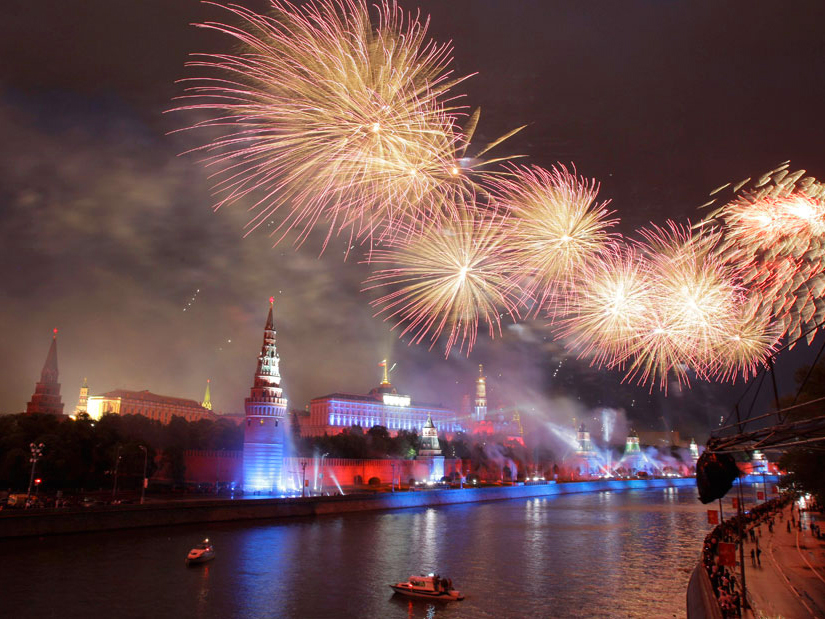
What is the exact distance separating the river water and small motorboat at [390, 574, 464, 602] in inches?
11.0

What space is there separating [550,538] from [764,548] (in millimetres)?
9111

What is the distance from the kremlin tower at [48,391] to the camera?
75688mm

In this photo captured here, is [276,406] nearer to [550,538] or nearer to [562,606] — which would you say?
[550,538]

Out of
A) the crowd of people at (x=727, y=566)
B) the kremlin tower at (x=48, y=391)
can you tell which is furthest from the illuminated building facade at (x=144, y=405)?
the crowd of people at (x=727, y=566)

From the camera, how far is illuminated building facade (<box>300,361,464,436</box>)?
302 ft

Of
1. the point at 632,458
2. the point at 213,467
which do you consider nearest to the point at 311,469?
the point at 213,467

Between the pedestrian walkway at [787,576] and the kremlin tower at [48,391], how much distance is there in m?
74.7

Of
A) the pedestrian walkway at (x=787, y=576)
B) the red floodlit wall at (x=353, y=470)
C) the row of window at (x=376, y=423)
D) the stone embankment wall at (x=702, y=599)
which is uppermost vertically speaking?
the row of window at (x=376, y=423)

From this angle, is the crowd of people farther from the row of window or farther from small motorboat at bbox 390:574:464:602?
the row of window

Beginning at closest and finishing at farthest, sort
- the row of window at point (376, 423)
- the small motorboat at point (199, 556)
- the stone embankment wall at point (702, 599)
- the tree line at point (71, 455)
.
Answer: the stone embankment wall at point (702, 599) < the small motorboat at point (199, 556) < the tree line at point (71, 455) < the row of window at point (376, 423)

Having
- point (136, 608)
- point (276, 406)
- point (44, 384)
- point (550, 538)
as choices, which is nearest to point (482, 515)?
point (550, 538)

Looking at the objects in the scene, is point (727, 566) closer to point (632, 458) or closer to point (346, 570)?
point (346, 570)

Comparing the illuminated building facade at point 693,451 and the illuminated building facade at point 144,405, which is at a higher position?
the illuminated building facade at point 144,405

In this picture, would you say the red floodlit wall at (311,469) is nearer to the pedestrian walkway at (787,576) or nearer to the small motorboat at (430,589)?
the small motorboat at (430,589)
